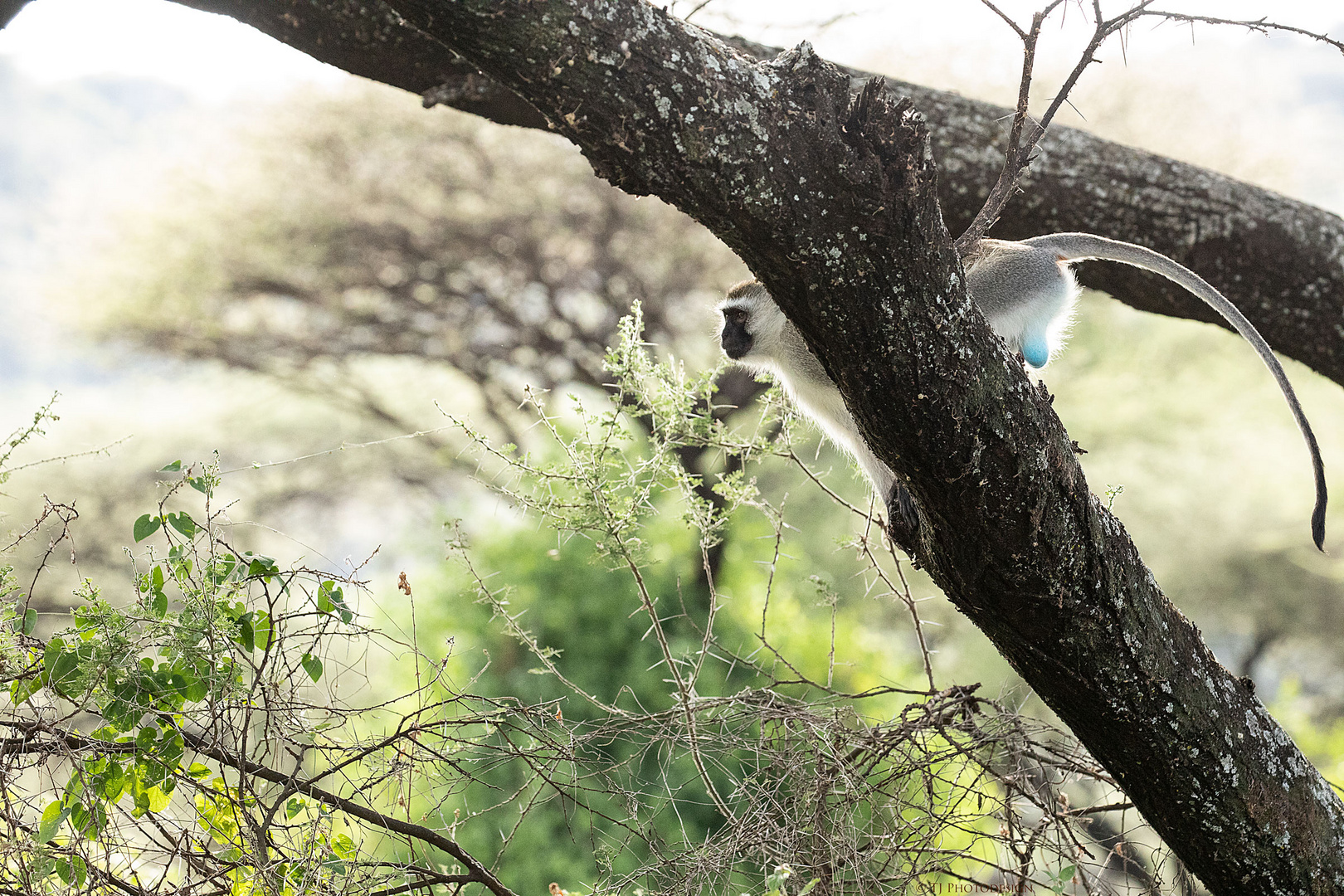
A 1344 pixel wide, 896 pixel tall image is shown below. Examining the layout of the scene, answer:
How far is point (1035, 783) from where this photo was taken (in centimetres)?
171

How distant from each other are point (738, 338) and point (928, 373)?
870 mm

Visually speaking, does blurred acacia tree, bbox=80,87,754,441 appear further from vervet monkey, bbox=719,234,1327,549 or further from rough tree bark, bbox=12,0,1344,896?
rough tree bark, bbox=12,0,1344,896

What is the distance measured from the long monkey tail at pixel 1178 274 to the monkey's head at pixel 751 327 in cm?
49

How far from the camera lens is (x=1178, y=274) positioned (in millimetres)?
1773

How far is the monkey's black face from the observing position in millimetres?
2080

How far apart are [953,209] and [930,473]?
115 cm

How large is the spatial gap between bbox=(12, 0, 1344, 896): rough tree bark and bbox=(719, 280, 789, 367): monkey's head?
580 millimetres

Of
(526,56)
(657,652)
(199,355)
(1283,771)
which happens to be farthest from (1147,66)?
(526,56)

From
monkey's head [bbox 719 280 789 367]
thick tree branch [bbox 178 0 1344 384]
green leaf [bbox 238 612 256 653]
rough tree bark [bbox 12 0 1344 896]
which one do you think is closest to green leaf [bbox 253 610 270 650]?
green leaf [bbox 238 612 256 653]

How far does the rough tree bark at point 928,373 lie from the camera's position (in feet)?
3.63

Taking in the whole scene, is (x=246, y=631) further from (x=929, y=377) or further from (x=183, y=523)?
(x=929, y=377)

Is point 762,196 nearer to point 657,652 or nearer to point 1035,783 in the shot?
point 1035,783

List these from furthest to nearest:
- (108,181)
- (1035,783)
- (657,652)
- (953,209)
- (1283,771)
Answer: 1. (108,181)
2. (657,652)
3. (953,209)
4. (1035,783)
5. (1283,771)

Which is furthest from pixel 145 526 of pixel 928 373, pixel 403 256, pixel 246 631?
pixel 403 256
